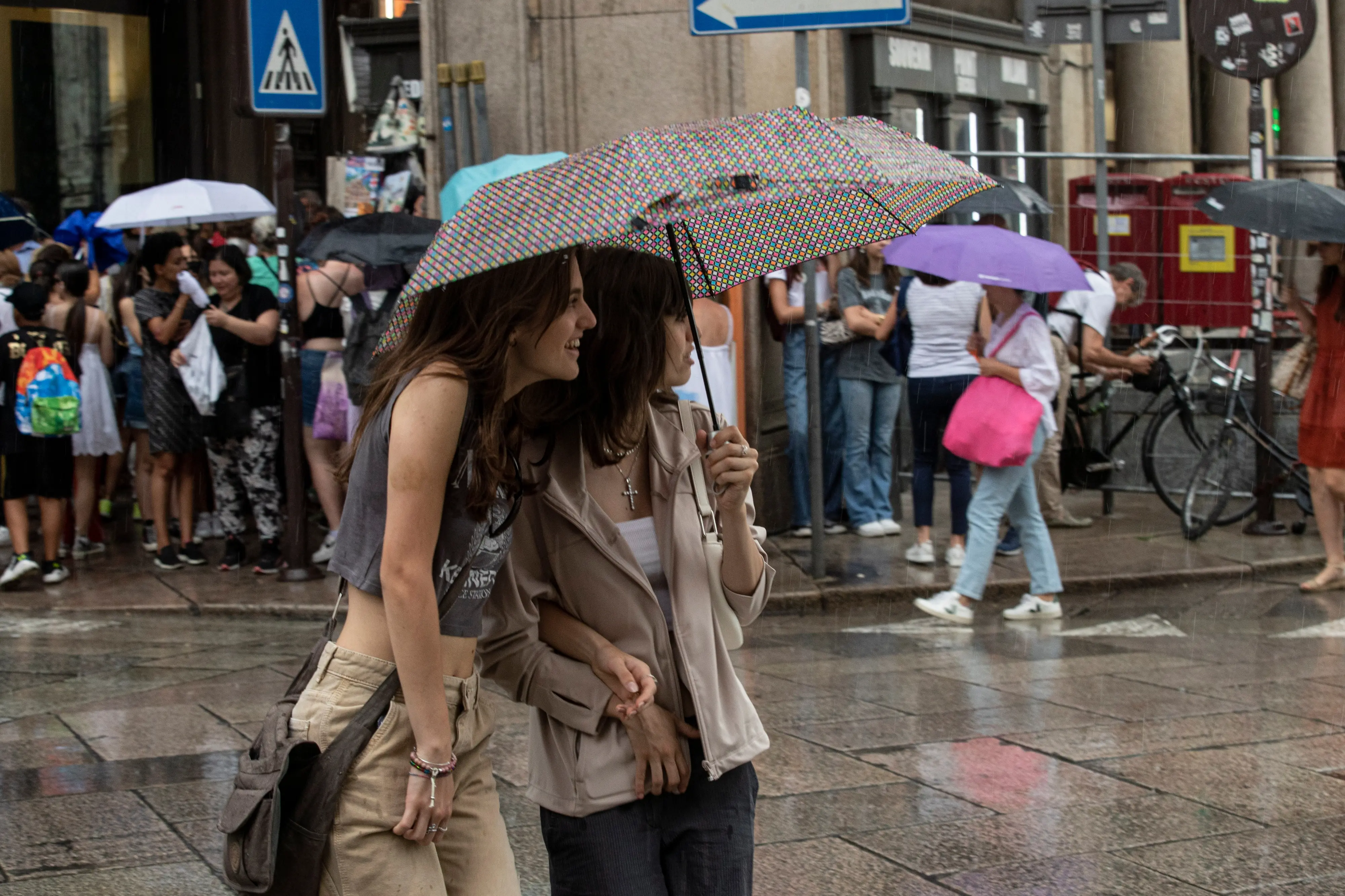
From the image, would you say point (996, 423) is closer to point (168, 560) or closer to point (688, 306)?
point (168, 560)

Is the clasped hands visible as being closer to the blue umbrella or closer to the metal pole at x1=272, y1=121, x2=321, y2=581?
the metal pole at x1=272, y1=121, x2=321, y2=581

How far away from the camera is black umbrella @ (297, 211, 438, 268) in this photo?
349 inches

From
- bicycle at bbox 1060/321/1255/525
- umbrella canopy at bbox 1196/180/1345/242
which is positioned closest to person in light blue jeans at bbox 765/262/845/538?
bicycle at bbox 1060/321/1255/525

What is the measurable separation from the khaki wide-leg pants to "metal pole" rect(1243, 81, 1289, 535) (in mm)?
8571

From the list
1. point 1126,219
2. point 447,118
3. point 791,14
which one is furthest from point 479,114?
point 1126,219

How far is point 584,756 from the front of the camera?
2.72 m

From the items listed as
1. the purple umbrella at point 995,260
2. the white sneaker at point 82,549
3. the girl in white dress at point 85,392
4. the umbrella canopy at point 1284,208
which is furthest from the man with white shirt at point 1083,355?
the white sneaker at point 82,549

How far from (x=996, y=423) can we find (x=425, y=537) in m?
5.86

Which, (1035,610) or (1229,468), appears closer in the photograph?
(1035,610)

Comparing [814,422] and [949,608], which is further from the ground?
[814,422]

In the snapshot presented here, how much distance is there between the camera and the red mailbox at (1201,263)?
13.8 m

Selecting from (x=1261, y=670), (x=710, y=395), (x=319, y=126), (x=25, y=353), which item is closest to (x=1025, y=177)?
(x=1261, y=670)

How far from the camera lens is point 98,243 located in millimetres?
13367

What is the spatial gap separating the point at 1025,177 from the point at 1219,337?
3.05 m
